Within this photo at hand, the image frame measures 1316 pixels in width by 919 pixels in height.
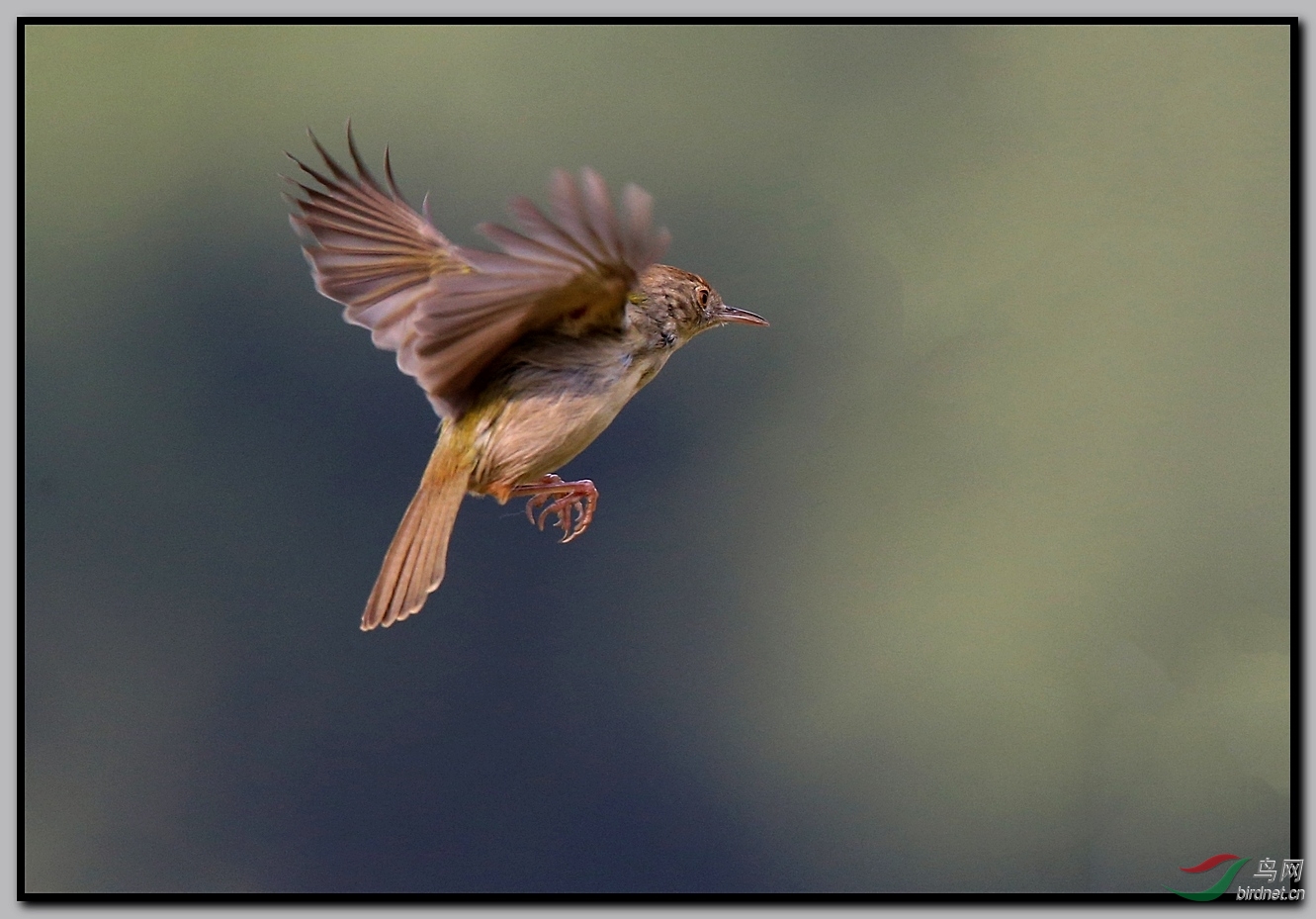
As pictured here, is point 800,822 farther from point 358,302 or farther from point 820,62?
point 358,302

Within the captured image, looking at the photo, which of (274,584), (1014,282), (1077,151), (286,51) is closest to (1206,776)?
(1014,282)

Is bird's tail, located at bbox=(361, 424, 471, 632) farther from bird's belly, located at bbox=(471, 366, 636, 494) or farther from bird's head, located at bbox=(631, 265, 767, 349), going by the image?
bird's head, located at bbox=(631, 265, 767, 349)

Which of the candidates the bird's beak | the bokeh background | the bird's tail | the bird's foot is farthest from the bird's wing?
the bokeh background

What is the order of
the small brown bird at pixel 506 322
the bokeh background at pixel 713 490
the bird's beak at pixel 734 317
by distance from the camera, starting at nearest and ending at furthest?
the small brown bird at pixel 506 322, the bird's beak at pixel 734 317, the bokeh background at pixel 713 490

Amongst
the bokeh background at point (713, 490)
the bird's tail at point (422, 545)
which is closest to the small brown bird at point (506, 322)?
the bird's tail at point (422, 545)

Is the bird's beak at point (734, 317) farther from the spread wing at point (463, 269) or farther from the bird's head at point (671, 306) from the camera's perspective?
the spread wing at point (463, 269)

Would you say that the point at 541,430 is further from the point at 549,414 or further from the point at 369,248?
the point at 369,248

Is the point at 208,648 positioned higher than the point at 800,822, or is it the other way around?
the point at 208,648

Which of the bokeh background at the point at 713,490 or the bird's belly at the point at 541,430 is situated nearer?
the bird's belly at the point at 541,430
